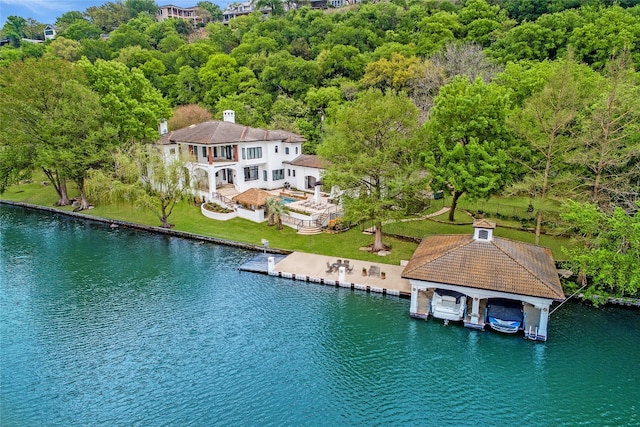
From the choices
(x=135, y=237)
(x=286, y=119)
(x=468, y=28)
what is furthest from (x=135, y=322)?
(x=468, y=28)

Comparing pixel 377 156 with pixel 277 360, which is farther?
pixel 377 156

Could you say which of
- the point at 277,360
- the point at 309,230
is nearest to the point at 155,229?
the point at 309,230

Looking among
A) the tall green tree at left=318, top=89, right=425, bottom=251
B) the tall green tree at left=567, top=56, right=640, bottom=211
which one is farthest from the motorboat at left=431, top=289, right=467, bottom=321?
the tall green tree at left=567, top=56, right=640, bottom=211

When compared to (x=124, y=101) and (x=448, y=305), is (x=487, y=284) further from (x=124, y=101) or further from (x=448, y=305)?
(x=124, y=101)

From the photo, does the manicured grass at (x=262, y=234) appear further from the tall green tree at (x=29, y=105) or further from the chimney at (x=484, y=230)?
the chimney at (x=484, y=230)

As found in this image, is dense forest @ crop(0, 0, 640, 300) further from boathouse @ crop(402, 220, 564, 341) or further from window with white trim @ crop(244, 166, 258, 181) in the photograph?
window with white trim @ crop(244, 166, 258, 181)
